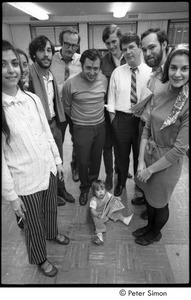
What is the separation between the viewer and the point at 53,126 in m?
2.10

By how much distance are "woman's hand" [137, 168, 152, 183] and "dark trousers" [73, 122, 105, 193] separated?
30.6 inches

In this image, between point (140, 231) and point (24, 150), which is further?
point (140, 231)

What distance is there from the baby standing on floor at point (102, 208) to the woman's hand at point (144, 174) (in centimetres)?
59

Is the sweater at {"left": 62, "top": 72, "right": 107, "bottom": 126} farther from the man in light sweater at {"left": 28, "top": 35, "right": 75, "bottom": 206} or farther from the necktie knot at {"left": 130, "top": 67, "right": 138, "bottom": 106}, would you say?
the necktie knot at {"left": 130, "top": 67, "right": 138, "bottom": 106}

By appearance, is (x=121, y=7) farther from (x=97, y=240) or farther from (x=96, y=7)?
(x=97, y=240)

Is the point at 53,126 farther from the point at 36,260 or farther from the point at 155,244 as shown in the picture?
the point at 155,244

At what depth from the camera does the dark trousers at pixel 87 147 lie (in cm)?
Answer: 218

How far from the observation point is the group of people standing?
1.25 m

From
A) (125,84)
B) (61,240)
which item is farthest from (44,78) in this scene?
(61,240)

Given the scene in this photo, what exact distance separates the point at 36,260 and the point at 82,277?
0.36m

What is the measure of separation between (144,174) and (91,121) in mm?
864

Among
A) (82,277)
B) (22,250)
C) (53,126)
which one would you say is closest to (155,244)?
(82,277)

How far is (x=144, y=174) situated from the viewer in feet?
5.01

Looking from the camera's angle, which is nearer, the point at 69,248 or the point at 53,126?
the point at 69,248
